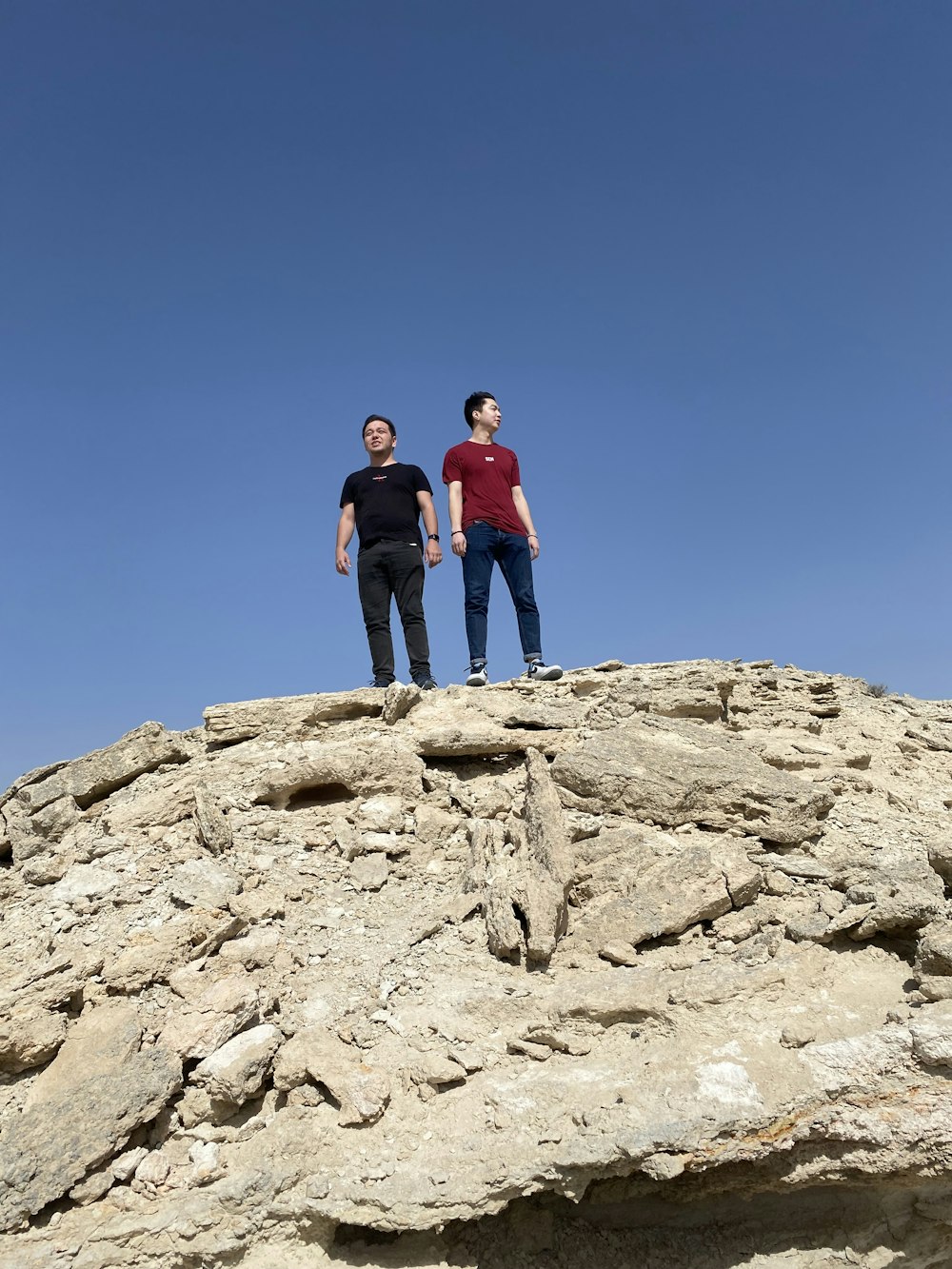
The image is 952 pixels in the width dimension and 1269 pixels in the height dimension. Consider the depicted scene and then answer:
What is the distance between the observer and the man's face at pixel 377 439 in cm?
878

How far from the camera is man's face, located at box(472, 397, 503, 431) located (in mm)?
9133

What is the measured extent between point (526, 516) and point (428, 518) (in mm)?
1060

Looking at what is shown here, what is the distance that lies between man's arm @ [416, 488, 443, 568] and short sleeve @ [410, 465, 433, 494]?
0.04ft

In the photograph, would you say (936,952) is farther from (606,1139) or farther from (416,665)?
(416,665)

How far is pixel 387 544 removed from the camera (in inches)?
328

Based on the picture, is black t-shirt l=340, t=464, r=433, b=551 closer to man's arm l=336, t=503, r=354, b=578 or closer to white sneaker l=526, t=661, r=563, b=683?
man's arm l=336, t=503, r=354, b=578

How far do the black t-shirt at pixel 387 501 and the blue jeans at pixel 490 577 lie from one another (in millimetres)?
598

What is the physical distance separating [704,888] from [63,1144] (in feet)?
12.1

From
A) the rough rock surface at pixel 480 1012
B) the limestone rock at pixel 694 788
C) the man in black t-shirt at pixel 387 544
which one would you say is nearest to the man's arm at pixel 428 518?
the man in black t-shirt at pixel 387 544

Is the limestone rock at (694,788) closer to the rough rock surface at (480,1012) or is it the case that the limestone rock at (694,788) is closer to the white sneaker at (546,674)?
the rough rock surface at (480,1012)

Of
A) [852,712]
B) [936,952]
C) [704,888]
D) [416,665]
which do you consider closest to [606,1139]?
[704,888]

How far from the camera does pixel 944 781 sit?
7375mm

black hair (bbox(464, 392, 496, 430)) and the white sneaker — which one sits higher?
black hair (bbox(464, 392, 496, 430))

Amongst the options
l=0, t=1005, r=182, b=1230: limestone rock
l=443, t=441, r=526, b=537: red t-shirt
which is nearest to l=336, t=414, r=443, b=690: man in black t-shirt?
l=443, t=441, r=526, b=537: red t-shirt
